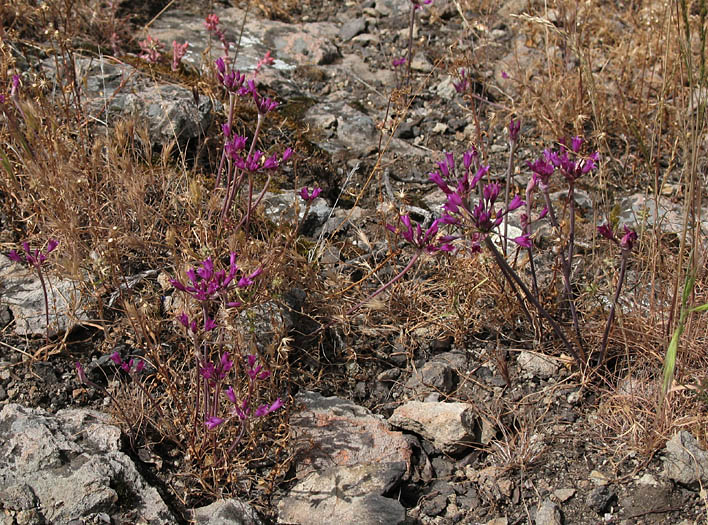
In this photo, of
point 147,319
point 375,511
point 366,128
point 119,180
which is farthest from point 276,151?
point 375,511

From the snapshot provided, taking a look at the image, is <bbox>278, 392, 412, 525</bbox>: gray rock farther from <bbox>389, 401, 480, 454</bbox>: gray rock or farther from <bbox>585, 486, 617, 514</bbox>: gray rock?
<bbox>585, 486, 617, 514</bbox>: gray rock

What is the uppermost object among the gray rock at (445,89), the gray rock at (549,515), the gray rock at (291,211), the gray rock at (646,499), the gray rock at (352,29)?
the gray rock at (352,29)

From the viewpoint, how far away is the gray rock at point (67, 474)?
206cm

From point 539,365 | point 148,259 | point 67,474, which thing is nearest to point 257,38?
point 148,259

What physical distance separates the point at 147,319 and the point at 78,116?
3.95 feet

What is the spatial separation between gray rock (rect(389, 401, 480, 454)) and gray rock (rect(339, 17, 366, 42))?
3.55 m

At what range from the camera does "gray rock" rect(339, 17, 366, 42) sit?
17.4ft

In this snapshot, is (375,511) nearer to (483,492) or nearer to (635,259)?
(483,492)

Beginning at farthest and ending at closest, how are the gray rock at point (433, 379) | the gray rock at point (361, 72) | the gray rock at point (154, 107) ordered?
the gray rock at point (361, 72) → the gray rock at point (154, 107) → the gray rock at point (433, 379)

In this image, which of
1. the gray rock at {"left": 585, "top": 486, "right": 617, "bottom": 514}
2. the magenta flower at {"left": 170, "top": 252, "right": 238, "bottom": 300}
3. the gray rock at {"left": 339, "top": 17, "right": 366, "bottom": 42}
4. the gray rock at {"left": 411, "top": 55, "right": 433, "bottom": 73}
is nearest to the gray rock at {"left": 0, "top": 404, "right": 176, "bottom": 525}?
the magenta flower at {"left": 170, "top": 252, "right": 238, "bottom": 300}

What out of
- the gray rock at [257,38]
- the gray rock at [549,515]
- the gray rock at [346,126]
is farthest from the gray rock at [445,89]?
the gray rock at [549,515]

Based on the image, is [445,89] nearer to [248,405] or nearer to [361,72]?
[361,72]

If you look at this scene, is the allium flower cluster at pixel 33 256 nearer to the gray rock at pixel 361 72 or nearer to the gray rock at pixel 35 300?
the gray rock at pixel 35 300

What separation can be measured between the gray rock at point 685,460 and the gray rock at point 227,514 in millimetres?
1361
